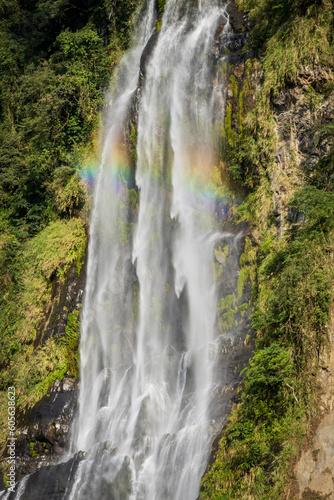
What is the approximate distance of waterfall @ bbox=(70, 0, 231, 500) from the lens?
9555 mm

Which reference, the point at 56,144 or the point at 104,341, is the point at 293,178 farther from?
the point at 56,144

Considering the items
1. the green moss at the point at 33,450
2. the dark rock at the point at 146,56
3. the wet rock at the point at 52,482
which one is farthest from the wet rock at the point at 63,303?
the dark rock at the point at 146,56

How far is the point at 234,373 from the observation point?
9.00 m

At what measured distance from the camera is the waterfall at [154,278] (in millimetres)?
9555

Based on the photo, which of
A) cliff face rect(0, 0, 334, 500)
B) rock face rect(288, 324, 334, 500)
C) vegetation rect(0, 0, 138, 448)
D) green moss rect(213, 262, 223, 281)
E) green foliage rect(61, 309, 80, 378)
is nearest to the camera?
rock face rect(288, 324, 334, 500)

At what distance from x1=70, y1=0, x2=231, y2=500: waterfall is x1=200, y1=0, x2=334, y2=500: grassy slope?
1.43 metres

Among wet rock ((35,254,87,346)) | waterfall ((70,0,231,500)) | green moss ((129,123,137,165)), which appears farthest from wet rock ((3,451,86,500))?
green moss ((129,123,137,165))

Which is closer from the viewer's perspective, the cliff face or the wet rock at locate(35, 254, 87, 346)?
the cliff face

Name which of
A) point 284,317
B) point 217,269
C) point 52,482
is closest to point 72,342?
point 52,482

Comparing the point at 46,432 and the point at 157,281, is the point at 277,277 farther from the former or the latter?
the point at 46,432

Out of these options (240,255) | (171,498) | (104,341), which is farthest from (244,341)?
(104,341)

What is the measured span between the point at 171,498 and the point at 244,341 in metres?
3.05

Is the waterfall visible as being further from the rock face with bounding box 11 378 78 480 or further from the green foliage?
the rock face with bounding box 11 378 78 480

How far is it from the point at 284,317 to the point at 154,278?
5590mm
